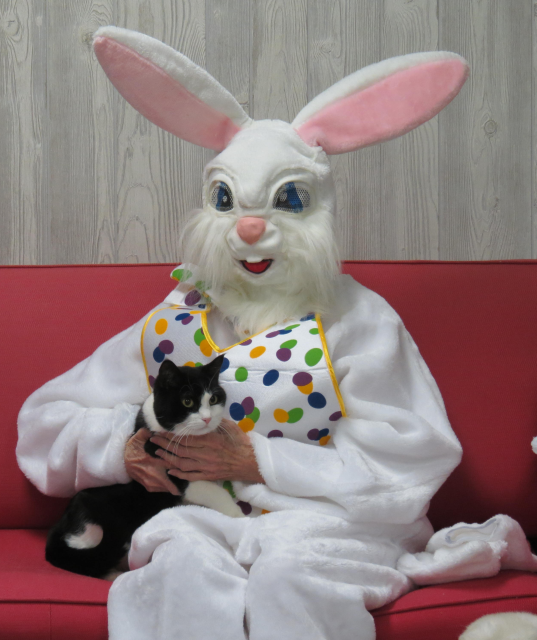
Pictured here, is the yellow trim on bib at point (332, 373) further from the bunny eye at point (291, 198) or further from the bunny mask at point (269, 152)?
the bunny eye at point (291, 198)

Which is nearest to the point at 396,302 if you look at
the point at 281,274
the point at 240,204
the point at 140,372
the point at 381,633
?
the point at 281,274

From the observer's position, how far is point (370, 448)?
1.22 m

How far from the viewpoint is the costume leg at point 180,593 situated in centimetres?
101

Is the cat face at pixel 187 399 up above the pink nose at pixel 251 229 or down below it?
below

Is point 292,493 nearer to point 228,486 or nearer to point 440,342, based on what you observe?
point 228,486

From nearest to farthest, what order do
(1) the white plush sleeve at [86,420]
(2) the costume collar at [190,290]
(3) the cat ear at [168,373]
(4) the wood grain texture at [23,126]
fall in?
(3) the cat ear at [168,373] < (1) the white plush sleeve at [86,420] < (2) the costume collar at [190,290] < (4) the wood grain texture at [23,126]

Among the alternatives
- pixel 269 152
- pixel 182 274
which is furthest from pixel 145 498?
pixel 269 152

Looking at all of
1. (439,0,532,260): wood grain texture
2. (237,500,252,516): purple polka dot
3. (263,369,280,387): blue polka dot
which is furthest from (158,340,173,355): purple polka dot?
(439,0,532,260): wood grain texture

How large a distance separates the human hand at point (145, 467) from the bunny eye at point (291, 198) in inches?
20.3

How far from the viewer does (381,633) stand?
3.40ft

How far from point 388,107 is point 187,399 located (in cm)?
73

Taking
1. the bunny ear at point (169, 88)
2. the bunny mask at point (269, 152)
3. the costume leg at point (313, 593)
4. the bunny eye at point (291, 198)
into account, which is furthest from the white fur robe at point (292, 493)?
the bunny ear at point (169, 88)

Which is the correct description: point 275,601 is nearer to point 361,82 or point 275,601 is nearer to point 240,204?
point 240,204

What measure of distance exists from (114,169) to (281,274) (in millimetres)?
753
